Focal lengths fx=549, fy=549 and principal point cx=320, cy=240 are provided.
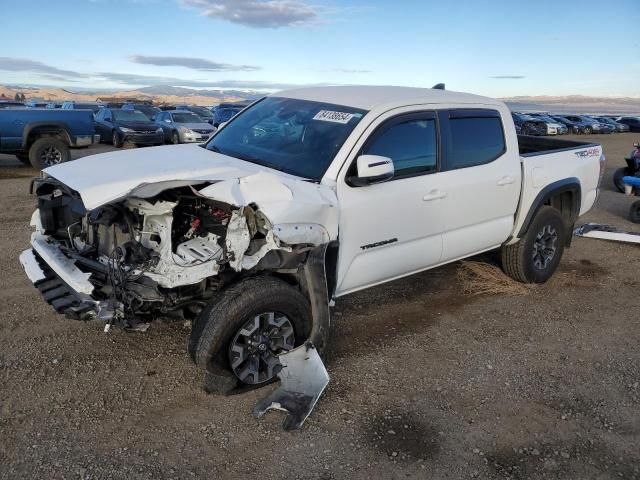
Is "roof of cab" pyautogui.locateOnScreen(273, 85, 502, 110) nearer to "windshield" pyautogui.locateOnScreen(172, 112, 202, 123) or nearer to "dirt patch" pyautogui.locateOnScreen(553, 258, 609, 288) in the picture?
"dirt patch" pyautogui.locateOnScreen(553, 258, 609, 288)

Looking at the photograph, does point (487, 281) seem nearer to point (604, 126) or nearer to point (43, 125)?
point (43, 125)

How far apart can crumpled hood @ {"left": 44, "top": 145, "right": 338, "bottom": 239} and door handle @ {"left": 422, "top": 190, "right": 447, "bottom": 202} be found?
3.12ft

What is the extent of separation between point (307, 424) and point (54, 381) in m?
1.74

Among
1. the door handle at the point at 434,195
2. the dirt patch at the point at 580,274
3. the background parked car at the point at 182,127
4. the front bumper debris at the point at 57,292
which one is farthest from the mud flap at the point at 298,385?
the background parked car at the point at 182,127

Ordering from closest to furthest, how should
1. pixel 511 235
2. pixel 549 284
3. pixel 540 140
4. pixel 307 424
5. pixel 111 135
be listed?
pixel 307 424
pixel 511 235
pixel 549 284
pixel 540 140
pixel 111 135

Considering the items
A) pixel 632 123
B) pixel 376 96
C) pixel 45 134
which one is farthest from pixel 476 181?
pixel 632 123

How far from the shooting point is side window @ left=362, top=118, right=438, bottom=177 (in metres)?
4.10

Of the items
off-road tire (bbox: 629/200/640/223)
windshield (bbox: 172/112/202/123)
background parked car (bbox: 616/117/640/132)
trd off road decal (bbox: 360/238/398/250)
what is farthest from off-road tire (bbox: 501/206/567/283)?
background parked car (bbox: 616/117/640/132)

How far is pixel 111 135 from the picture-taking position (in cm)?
1998

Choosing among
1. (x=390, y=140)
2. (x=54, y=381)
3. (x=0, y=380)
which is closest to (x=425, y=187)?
(x=390, y=140)

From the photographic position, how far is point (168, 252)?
3.45 meters

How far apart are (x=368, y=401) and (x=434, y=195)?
1706 millimetres

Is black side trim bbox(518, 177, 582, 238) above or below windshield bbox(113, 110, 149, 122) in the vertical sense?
below

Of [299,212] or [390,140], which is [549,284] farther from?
[299,212]
